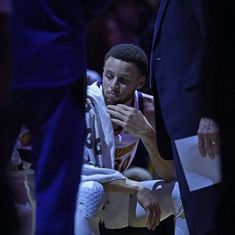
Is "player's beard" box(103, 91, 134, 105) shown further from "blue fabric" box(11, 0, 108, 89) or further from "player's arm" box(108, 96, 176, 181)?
"blue fabric" box(11, 0, 108, 89)

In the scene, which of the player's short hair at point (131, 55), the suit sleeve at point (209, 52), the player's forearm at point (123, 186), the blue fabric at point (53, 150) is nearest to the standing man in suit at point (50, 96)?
the blue fabric at point (53, 150)

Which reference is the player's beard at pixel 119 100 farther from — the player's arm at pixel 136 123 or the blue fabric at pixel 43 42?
the blue fabric at pixel 43 42

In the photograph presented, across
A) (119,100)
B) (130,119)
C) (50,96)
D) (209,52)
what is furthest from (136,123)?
(50,96)

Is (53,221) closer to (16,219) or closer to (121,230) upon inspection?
(16,219)

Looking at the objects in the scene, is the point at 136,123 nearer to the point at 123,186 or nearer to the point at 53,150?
the point at 123,186

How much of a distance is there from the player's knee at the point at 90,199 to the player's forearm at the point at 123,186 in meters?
0.08

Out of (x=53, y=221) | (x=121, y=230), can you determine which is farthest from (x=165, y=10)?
(x=121, y=230)

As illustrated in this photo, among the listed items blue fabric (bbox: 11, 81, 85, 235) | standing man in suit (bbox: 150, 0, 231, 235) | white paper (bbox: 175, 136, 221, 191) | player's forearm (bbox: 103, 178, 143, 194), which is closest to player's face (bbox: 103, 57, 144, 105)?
player's forearm (bbox: 103, 178, 143, 194)

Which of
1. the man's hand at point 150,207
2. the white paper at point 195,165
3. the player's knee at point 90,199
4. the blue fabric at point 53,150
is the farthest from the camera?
the man's hand at point 150,207

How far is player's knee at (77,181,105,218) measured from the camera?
357 cm

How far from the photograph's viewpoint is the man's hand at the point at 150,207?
3.68 meters

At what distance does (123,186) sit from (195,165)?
68 centimetres

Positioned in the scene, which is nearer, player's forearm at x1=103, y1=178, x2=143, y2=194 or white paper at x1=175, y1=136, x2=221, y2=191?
white paper at x1=175, y1=136, x2=221, y2=191

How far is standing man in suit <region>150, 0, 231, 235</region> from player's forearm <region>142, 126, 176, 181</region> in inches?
22.1
